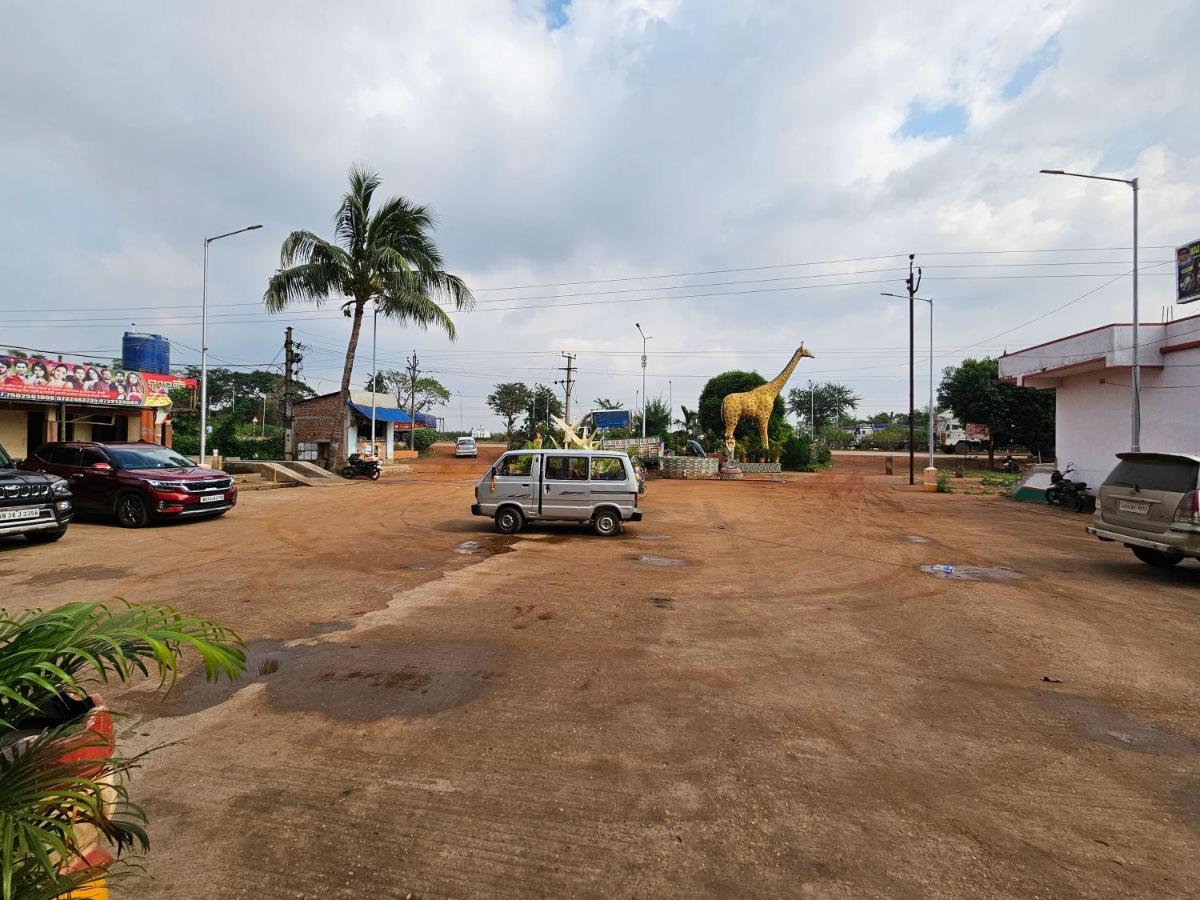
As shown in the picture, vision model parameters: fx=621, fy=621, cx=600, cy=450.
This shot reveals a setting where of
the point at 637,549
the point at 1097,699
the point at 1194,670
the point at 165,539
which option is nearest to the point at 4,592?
the point at 165,539

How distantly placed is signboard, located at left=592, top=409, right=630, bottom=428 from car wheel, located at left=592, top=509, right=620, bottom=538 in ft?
121

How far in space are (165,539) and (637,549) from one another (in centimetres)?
802

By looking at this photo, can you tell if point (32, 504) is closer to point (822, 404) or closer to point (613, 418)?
point (613, 418)

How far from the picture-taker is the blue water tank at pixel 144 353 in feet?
73.5

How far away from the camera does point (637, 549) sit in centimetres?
1030

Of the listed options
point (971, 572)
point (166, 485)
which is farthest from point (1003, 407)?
point (166, 485)

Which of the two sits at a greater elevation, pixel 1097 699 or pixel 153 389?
pixel 153 389

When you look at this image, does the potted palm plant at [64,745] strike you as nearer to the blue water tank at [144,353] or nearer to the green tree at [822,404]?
the blue water tank at [144,353]

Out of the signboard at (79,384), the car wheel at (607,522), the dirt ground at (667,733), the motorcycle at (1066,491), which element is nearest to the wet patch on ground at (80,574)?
the dirt ground at (667,733)

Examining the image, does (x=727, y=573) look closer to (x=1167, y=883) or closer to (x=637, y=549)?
(x=637, y=549)

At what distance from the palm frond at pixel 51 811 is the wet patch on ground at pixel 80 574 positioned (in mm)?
7526

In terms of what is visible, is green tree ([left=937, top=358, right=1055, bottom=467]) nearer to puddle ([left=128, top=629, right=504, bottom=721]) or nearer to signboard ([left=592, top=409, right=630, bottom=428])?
signboard ([left=592, top=409, right=630, bottom=428])

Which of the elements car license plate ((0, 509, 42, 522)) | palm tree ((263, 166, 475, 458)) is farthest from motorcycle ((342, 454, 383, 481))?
car license plate ((0, 509, 42, 522))

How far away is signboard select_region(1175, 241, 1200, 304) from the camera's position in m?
16.6
